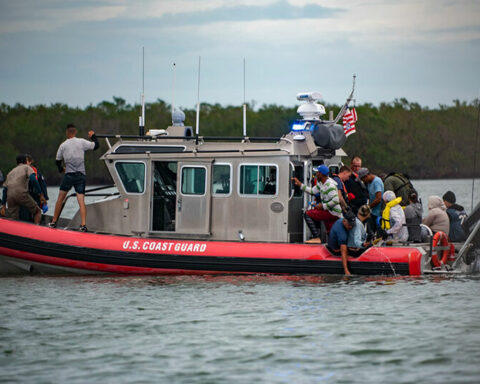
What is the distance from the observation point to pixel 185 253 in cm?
1506

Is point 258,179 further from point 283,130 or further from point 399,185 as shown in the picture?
point 283,130

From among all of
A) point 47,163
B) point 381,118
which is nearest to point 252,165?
point 47,163

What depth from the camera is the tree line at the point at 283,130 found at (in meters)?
82.0

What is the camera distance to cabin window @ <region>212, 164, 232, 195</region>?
49.8 feet

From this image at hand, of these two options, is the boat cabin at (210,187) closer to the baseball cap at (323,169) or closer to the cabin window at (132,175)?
the cabin window at (132,175)

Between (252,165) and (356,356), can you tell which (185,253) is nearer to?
(252,165)

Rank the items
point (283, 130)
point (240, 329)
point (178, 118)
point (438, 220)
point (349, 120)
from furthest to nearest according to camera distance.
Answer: point (283, 130)
point (178, 118)
point (349, 120)
point (438, 220)
point (240, 329)

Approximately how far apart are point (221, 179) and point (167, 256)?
4.88ft

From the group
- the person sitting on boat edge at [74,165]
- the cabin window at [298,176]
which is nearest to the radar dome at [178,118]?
the person sitting on boat edge at [74,165]

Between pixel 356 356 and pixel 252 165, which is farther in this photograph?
pixel 252 165

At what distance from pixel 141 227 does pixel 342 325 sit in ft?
14.7

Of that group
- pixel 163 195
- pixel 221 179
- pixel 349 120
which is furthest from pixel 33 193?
pixel 349 120

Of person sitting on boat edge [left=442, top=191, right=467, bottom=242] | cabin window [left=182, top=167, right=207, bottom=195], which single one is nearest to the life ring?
person sitting on boat edge [left=442, top=191, right=467, bottom=242]

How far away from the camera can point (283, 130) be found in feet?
280
